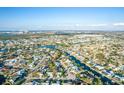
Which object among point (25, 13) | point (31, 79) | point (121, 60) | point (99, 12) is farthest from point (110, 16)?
point (31, 79)

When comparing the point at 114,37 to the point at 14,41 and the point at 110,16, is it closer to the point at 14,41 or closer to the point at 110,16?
the point at 110,16

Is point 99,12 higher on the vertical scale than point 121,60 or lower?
higher

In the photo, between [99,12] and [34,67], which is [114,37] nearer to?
[99,12]
